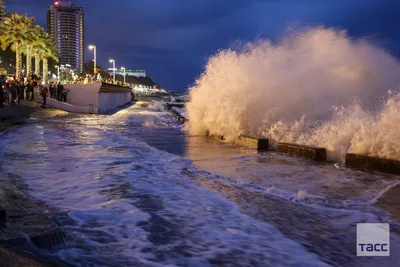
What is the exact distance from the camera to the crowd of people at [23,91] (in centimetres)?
2433

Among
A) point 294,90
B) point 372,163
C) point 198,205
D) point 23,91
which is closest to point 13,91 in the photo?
point 23,91

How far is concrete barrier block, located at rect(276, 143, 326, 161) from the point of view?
10.3m

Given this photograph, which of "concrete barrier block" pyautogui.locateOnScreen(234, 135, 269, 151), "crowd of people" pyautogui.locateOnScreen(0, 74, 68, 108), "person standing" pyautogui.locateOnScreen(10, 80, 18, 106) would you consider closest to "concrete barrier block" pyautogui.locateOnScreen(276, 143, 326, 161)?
"concrete barrier block" pyautogui.locateOnScreen(234, 135, 269, 151)

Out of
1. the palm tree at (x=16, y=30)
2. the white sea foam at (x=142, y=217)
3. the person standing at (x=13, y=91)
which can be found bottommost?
the white sea foam at (x=142, y=217)

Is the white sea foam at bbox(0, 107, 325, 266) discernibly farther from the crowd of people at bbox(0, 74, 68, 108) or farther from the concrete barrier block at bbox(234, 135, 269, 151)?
the crowd of people at bbox(0, 74, 68, 108)

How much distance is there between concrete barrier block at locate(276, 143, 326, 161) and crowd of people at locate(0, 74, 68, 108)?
15.6 metres

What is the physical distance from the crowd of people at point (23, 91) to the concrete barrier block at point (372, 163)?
1777cm

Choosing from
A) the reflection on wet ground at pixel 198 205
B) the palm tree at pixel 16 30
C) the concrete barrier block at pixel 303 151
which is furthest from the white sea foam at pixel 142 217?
the palm tree at pixel 16 30

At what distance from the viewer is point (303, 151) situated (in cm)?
1078

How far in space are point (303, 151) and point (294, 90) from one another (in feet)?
16.3

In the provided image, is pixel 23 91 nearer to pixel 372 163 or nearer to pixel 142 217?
pixel 372 163

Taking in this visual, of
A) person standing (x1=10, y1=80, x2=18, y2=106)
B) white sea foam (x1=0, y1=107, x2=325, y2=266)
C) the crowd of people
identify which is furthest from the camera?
person standing (x1=10, y1=80, x2=18, y2=106)

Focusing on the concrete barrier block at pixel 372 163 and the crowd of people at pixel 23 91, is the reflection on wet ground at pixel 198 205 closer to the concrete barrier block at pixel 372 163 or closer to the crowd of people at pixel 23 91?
the concrete barrier block at pixel 372 163

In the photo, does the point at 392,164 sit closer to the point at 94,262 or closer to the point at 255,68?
the point at 94,262
